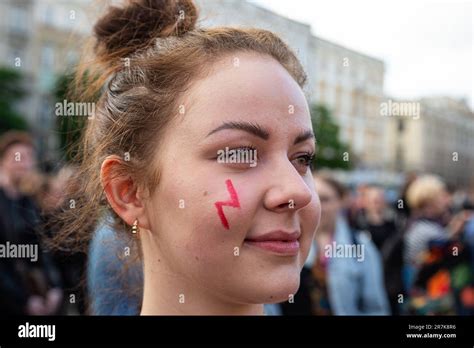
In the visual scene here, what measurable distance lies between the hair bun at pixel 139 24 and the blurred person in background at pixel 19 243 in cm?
100

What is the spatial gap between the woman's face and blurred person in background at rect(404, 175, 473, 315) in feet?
5.98

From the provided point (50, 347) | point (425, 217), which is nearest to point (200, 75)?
point (50, 347)

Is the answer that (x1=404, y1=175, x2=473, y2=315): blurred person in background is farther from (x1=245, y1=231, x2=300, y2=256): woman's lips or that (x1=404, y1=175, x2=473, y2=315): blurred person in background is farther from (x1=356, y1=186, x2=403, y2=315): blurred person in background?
(x1=245, y1=231, x2=300, y2=256): woman's lips

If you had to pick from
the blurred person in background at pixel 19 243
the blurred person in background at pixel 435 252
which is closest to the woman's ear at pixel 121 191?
the blurred person in background at pixel 19 243

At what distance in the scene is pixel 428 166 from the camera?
4.42m

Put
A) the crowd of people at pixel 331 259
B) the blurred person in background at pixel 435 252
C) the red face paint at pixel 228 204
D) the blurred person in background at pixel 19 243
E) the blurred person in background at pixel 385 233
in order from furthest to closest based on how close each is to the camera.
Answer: the blurred person in background at pixel 385 233 → the blurred person in background at pixel 435 252 → the blurred person in background at pixel 19 243 → the crowd of people at pixel 331 259 → the red face paint at pixel 228 204

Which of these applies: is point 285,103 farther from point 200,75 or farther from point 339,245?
point 339,245

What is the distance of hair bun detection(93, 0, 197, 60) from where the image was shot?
123 centimetres

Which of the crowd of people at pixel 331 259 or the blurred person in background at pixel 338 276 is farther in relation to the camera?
the blurred person in background at pixel 338 276

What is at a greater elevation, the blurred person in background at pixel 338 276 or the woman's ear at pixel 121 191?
the woman's ear at pixel 121 191

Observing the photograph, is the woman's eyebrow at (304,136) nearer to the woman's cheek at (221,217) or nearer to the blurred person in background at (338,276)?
the woman's cheek at (221,217)

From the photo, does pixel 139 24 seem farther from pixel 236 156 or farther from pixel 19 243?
pixel 19 243

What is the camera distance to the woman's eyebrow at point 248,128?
1.10 meters

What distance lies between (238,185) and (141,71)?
0.28 meters
